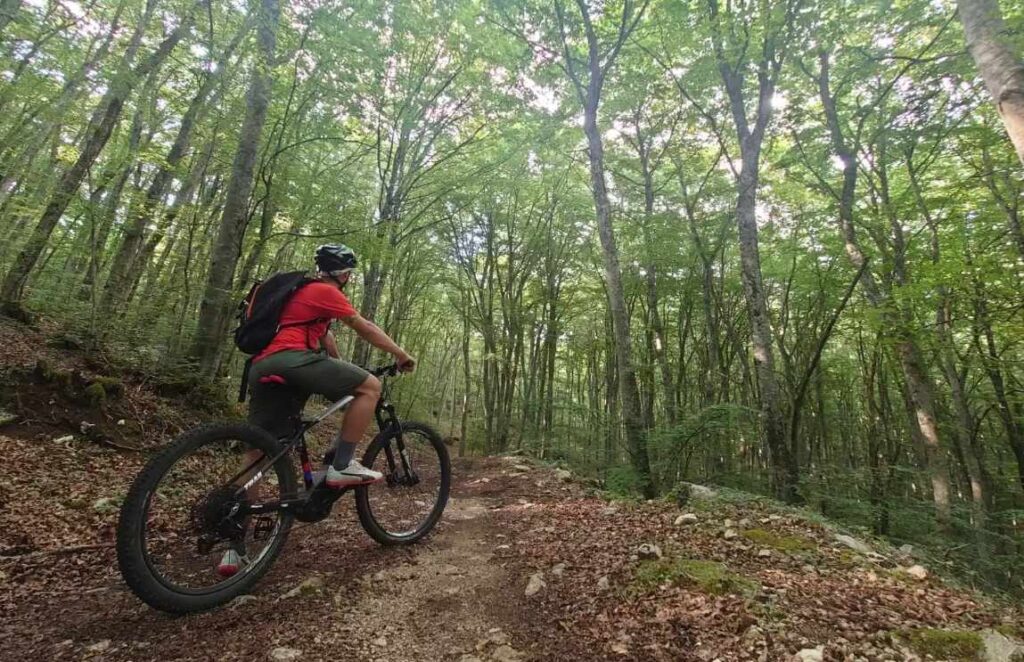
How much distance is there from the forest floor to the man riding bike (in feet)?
2.03

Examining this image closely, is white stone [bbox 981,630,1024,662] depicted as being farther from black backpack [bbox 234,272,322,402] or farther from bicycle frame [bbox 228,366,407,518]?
black backpack [bbox 234,272,322,402]

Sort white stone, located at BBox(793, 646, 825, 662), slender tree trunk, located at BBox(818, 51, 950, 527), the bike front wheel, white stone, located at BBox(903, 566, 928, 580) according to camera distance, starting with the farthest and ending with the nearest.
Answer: slender tree trunk, located at BBox(818, 51, 950, 527), the bike front wheel, white stone, located at BBox(903, 566, 928, 580), white stone, located at BBox(793, 646, 825, 662)

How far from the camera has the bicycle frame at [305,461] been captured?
288 centimetres

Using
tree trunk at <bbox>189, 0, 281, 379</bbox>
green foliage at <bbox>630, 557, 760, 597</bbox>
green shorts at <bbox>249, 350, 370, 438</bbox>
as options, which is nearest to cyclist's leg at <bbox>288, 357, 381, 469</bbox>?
green shorts at <bbox>249, 350, 370, 438</bbox>

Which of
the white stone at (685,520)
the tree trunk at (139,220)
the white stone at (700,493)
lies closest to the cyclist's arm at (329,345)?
the white stone at (685,520)

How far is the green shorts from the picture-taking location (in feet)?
9.85

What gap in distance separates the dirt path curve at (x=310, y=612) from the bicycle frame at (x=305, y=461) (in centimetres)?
48

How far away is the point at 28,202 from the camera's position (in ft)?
32.0

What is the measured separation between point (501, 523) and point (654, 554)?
71.3 inches

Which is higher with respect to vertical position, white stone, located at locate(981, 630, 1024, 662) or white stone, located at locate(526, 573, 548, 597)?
white stone, located at locate(981, 630, 1024, 662)

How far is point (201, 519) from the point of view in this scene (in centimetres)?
275

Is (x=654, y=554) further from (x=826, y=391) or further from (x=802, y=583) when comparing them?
(x=826, y=391)

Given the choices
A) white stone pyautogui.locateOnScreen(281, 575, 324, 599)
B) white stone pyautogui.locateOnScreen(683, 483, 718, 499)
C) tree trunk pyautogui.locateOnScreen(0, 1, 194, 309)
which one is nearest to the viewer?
white stone pyautogui.locateOnScreen(281, 575, 324, 599)

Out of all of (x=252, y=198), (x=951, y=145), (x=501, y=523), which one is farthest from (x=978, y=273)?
(x=252, y=198)
